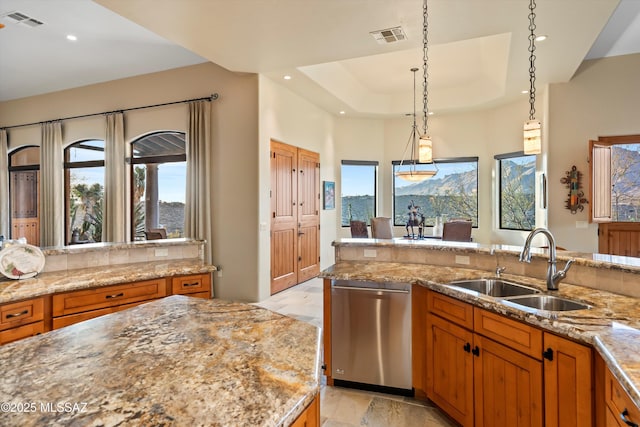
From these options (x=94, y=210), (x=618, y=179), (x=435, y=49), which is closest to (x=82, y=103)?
(x=94, y=210)

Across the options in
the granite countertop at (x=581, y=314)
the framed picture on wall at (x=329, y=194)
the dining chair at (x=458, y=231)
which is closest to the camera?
the granite countertop at (x=581, y=314)

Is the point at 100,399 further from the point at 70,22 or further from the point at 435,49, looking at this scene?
the point at 435,49

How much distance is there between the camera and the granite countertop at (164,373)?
90 centimetres

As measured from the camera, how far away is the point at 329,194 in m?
7.54

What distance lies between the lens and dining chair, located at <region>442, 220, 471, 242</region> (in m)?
5.59

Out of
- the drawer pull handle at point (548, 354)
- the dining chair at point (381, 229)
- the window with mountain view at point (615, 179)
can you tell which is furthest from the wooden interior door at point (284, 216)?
the window with mountain view at point (615, 179)

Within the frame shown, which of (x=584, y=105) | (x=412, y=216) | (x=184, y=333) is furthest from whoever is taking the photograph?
(x=412, y=216)

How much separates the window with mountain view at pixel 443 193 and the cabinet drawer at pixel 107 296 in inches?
234

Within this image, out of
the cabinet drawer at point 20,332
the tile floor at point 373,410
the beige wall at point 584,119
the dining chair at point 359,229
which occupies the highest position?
the beige wall at point 584,119

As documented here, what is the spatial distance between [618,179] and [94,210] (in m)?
8.99

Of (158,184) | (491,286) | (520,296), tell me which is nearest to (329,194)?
(158,184)

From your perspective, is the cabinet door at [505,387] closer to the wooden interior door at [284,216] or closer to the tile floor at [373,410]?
the tile floor at [373,410]

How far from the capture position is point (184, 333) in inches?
57.9

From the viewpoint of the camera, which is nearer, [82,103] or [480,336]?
[480,336]
